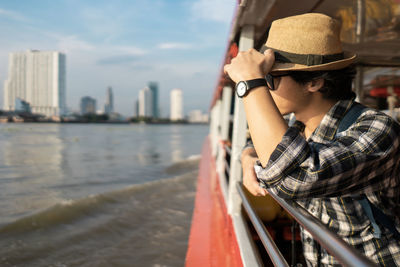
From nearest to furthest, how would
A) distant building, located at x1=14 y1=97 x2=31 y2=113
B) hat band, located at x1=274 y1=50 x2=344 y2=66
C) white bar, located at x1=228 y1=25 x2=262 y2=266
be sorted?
hat band, located at x1=274 y1=50 x2=344 y2=66 < white bar, located at x1=228 y1=25 x2=262 y2=266 < distant building, located at x1=14 y1=97 x2=31 y2=113

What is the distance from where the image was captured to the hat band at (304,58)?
3.63 ft

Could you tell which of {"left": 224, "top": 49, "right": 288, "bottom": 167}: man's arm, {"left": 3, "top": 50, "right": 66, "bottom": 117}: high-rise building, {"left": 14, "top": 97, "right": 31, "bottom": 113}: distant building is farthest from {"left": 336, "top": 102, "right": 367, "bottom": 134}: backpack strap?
{"left": 3, "top": 50, "right": 66, "bottom": 117}: high-rise building

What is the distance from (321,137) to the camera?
46.7 inches

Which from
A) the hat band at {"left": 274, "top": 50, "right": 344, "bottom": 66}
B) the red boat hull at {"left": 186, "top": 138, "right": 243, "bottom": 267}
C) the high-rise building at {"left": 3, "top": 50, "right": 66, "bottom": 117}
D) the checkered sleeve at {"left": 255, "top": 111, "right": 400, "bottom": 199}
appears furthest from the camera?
the high-rise building at {"left": 3, "top": 50, "right": 66, "bottom": 117}

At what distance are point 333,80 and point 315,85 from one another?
8cm

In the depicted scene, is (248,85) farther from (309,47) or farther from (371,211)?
(371,211)

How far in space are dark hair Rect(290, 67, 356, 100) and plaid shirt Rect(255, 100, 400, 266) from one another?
15cm

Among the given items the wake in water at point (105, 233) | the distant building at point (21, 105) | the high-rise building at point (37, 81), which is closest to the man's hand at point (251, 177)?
the wake in water at point (105, 233)

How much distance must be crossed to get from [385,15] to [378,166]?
189 cm

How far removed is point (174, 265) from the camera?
12.0 ft

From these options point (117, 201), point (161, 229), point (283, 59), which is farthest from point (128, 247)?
point (283, 59)

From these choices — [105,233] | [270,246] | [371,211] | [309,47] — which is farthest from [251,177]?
[105,233]

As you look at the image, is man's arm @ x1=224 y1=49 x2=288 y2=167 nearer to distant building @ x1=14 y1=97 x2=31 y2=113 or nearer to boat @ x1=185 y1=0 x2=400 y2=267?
boat @ x1=185 y1=0 x2=400 y2=267

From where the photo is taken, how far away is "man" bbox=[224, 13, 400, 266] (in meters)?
0.91
